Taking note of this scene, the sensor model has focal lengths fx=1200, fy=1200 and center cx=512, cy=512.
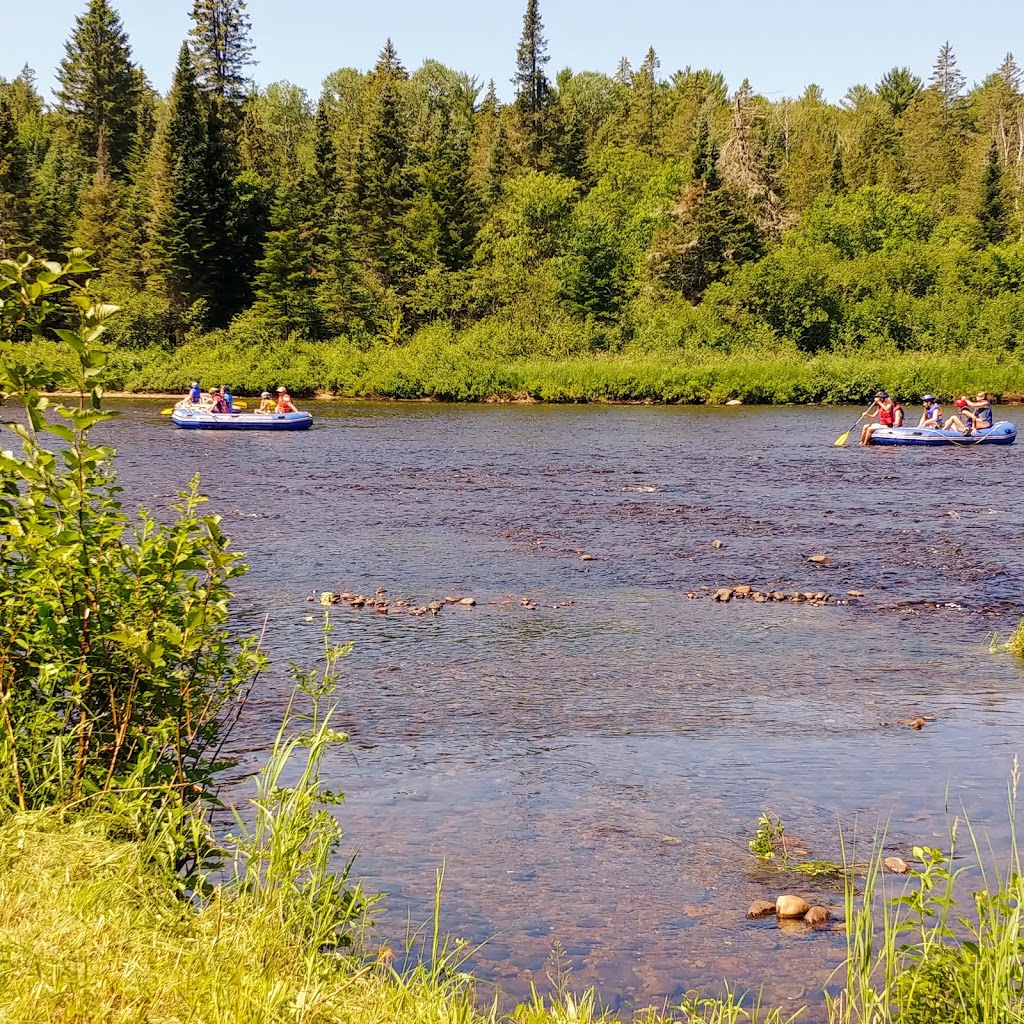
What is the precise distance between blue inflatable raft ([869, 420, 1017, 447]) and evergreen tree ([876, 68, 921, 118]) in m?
101

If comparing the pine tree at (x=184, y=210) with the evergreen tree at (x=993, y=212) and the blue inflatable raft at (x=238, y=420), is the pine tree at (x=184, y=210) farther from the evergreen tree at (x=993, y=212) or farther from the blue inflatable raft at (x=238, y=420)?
the evergreen tree at (x=993, y=212)

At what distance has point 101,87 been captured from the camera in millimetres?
108500

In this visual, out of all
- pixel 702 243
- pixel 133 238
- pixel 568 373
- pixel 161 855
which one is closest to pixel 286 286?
pixel 133 238

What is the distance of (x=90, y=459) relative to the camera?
618 centimetres

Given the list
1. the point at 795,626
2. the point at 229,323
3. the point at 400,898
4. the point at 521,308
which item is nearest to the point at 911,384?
the point at 521,308

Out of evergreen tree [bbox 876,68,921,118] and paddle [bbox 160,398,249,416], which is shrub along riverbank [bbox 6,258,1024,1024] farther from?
evergreen tree [bbox 876,68,921,118]

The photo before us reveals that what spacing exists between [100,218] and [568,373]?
149 feet

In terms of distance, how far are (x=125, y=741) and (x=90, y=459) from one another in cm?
154

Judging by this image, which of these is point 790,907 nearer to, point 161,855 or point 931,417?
point 161,855

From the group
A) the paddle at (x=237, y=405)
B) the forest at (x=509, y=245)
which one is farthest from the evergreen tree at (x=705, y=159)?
the paddle at (x=237, y=405)

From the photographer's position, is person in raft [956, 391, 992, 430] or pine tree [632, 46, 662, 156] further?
pine tree [632, 46, 662, 156]

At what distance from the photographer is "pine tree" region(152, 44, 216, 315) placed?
255 feet

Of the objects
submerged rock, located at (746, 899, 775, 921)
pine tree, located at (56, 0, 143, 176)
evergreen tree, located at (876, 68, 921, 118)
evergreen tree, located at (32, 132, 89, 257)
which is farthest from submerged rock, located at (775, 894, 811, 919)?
evergreen tree, located at (876, 68, 921, 118)

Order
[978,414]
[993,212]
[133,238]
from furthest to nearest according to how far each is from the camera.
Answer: [993,212], [133,238], [978,414]
